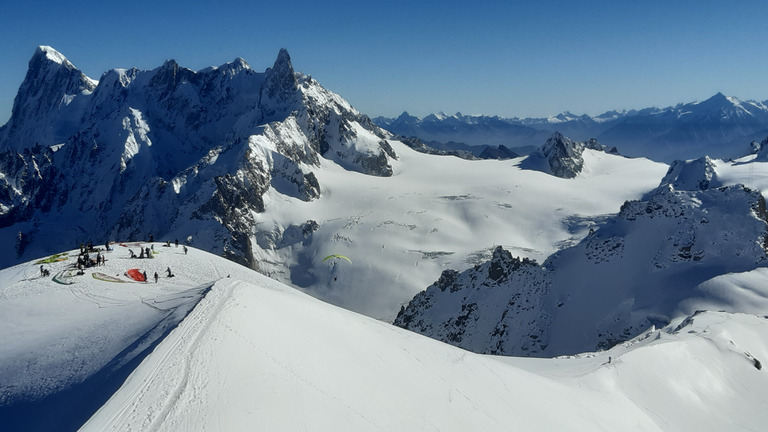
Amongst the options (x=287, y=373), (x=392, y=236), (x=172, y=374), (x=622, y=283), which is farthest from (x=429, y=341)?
(x=392, y=236)

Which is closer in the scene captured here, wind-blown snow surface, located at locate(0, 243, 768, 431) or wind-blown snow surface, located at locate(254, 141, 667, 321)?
wind-blown snow surface, located at locate(0, 243, 768, 431)

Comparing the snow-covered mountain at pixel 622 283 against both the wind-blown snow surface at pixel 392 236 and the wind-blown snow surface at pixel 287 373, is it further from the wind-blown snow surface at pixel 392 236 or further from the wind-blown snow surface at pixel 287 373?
the wind-blown snow surface at pixel 392 236

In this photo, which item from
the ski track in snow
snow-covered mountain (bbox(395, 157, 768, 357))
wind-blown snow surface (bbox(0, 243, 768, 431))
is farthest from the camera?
snow-covered mountain (bbox(395, 157, 768, 357))

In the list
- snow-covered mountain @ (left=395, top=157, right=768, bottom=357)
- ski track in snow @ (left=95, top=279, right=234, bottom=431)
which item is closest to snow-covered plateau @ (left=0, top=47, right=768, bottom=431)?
ski track in snow @ (left=95, top=279, right=234, bottom=431)

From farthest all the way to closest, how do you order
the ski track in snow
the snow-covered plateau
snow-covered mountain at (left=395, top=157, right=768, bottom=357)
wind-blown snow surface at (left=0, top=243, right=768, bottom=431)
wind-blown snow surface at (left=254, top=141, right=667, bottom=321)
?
wind-blown snow surface at (left=254, top=141, right=667, bottom=321), snow-covered mountain at (left=395, top=157, right=768, bottom=357), the snow-covered plateau, wind-blown snow surface at (left=0, top=243, right=768, bottom=431), the ski track in snow

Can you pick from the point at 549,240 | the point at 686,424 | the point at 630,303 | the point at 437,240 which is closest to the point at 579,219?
the point at 549,240

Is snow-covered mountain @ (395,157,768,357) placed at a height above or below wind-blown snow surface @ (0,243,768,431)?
above

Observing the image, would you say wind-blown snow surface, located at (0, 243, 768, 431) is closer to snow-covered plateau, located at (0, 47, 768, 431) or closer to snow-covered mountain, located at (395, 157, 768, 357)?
snow-covered plateau, located at (0, 47, 768, 431)
